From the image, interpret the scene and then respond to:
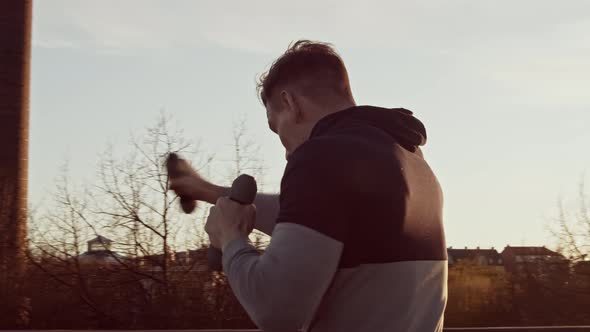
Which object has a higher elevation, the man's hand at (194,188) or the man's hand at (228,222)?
the man's hand at (194,188)

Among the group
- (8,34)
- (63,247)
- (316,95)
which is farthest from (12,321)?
(316,95)

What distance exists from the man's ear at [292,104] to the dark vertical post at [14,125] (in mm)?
7853

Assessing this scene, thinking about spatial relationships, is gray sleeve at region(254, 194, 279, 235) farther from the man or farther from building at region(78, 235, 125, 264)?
building at region(78, 235, 125, 264)

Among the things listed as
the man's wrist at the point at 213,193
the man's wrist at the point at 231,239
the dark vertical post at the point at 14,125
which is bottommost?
the man's wrist at the point at 231,239

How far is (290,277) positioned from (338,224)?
5.1 inches

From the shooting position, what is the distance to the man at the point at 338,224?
165 cm

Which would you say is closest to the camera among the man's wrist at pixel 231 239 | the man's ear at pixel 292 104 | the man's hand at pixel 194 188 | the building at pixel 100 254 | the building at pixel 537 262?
the man's wrist at pixel 231 239

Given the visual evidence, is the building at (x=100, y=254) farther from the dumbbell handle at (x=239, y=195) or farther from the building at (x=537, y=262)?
the dumbbell handle at (x=239, y=195)

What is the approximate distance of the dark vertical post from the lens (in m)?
9.66

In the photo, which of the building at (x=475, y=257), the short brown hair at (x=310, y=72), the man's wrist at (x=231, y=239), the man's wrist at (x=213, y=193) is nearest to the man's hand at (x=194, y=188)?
the man's wrist at (x=213, y=193)

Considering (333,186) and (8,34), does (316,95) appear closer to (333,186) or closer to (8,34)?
(333,186)

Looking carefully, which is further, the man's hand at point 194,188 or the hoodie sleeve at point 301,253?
the man's hand at point 194,188

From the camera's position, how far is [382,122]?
6.24 ft

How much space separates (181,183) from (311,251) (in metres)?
0.89
